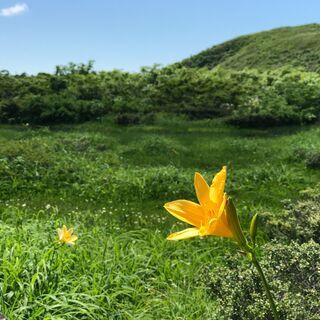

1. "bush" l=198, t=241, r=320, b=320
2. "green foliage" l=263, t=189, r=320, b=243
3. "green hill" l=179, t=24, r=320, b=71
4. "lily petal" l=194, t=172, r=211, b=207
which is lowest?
"green foliage" l=263, t=189, r=320, b=243

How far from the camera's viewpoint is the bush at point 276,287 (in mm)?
3248

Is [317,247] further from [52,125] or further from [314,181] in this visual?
[52,125]

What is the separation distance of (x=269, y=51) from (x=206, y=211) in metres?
44.4

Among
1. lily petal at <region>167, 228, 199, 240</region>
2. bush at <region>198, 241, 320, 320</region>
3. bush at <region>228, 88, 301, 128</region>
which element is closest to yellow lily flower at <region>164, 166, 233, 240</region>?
lily petal at <region>167, 228, 199, 240</region>

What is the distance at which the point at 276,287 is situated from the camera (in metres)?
3.51

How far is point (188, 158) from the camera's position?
41.8 feet

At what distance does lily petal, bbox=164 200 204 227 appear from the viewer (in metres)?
1.63

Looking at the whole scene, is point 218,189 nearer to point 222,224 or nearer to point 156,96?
point 222,224

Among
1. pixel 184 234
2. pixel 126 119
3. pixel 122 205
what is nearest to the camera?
pixel 184 234

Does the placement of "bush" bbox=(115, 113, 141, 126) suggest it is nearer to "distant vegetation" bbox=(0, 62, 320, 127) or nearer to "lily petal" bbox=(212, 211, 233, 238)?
"distant vegetation" bbox=(0, 62, 320, 127)

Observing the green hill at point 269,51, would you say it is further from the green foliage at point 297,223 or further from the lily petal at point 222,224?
the lily petal at point 222,224

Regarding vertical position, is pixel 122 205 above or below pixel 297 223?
below

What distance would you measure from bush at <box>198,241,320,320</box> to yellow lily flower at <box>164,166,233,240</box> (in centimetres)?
179

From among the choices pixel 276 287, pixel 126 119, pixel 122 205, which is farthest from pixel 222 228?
pixel 126 119
